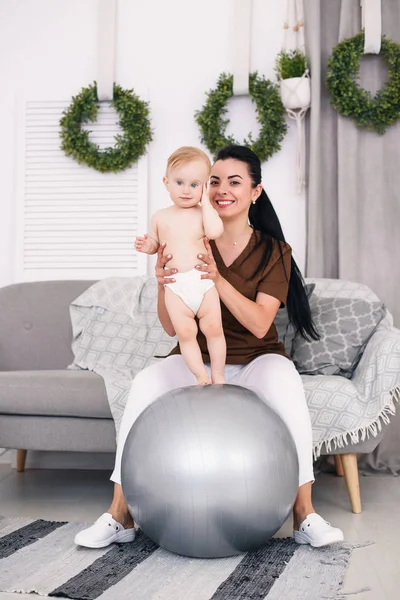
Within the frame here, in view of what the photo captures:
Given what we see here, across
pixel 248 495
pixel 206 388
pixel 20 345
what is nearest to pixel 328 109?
pixel 20 345

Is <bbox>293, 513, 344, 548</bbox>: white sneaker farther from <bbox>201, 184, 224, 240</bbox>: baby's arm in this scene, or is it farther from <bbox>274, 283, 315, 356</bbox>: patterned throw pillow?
<bbox>274, 283, 315, 356</bbox>: patterned throw pillow

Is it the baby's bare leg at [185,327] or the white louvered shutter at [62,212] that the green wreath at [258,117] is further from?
the baby's bare leg at [185,327]

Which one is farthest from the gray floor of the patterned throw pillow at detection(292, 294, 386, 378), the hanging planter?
the hanging planter

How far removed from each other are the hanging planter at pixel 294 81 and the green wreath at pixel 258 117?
0.22 feet

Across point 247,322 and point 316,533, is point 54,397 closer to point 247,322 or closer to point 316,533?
point 247,322

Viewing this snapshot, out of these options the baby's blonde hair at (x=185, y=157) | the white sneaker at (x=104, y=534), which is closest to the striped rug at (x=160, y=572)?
the white sneaker at (x=104, y=534)

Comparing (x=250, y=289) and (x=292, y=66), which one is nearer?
(x=250, y=289)

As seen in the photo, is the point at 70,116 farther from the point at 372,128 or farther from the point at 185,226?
the point at 185,226

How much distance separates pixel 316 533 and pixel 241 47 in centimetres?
237

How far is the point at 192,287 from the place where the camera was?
2072 mm

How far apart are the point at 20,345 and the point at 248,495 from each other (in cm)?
176

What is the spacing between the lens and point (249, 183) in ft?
7.72

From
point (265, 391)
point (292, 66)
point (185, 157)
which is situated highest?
point (292, 66)

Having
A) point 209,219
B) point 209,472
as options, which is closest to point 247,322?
point 209,219
